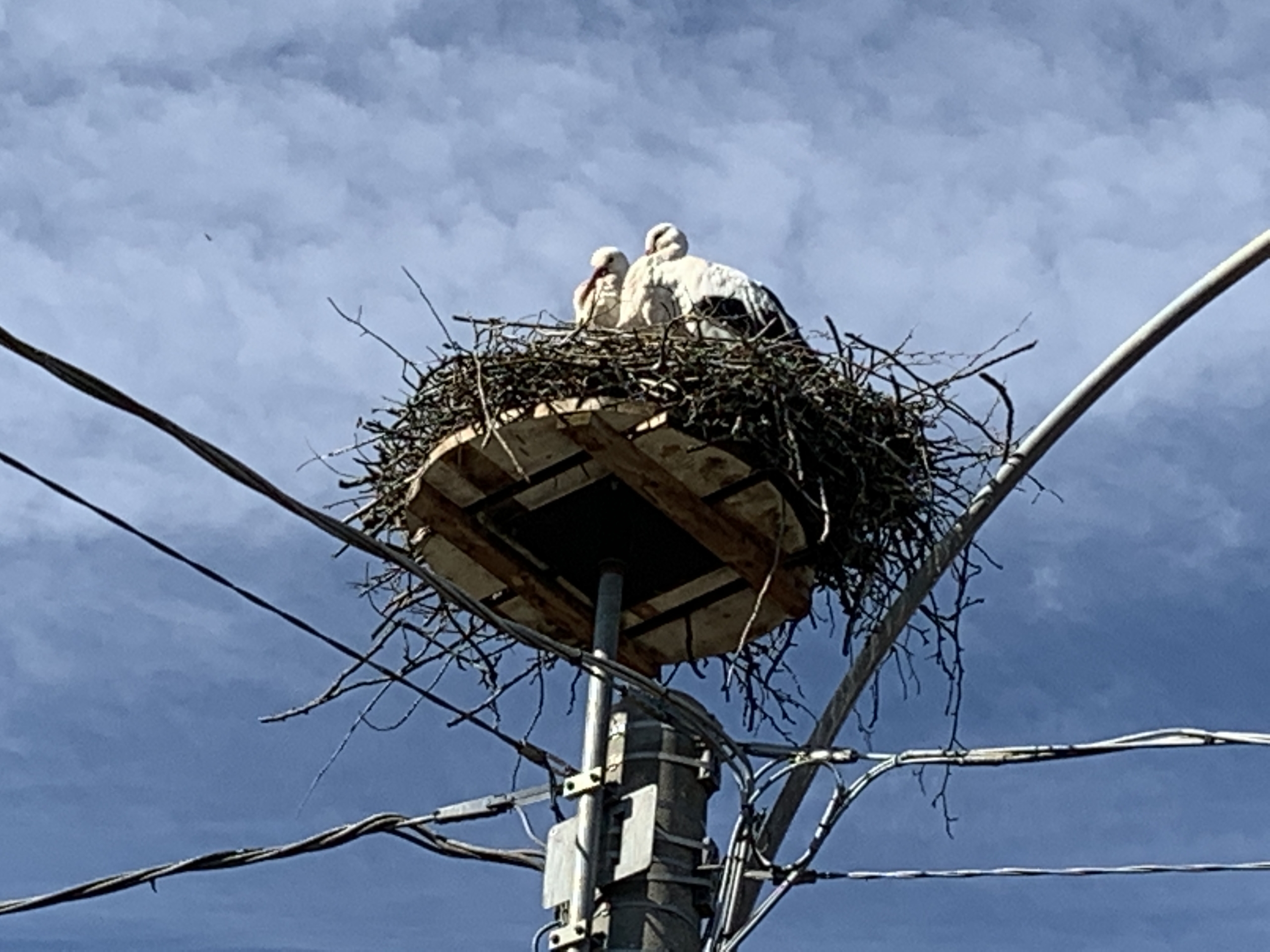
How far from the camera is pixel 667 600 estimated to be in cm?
634

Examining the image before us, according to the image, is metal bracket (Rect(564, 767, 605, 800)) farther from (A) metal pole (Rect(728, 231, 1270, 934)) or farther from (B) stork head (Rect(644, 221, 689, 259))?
(B) stork head (Rect(644, 221, 689, 259))

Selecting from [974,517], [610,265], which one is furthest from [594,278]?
[974,517]

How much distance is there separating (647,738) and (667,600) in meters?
1.15

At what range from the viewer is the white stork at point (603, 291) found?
769cm

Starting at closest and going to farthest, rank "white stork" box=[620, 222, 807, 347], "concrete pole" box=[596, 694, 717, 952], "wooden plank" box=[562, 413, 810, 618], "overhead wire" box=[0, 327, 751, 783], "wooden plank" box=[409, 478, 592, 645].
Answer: "overhead wire" box=[0, 327, 751, 783] < "concrete pole" box=[596, 694, 717, 952] < "wooden plank" box=[562, 413, 810, 618] < "wooden plank" box=[409, 478, 592, 645] < "white stork" box=[620, 222, 807, 347]

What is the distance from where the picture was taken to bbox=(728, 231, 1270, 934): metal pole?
15.4ft

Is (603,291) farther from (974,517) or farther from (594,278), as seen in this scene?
(974,517)

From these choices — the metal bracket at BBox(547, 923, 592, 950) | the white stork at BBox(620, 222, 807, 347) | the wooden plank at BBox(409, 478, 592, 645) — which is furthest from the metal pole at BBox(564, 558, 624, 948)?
the white stork at BBox(620, 222, 807, 347)

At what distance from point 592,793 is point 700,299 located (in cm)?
274

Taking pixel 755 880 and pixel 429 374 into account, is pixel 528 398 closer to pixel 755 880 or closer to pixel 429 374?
pixel 429 374

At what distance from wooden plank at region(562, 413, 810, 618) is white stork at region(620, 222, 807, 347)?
115cm

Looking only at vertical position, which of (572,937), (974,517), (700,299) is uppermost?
(700,299)

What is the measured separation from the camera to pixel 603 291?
7902mm

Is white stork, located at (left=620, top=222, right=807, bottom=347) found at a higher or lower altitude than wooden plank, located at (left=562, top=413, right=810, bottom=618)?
higher
